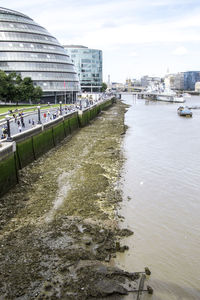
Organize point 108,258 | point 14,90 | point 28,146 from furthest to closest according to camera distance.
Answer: point 14,90
point 28,146
point 108,258

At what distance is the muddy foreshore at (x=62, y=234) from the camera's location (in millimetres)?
11422

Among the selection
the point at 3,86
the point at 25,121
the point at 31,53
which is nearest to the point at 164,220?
the point at 25,121

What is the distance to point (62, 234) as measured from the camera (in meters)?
15.4

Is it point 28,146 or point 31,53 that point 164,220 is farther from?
point 31,53

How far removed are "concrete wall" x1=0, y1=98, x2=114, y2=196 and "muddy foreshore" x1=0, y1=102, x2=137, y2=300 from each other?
878 millimetres

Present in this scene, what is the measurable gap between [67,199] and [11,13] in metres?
87.0

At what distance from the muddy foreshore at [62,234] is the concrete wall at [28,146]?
0.88 meters

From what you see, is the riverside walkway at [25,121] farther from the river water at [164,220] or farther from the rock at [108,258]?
the rock at [108,258]

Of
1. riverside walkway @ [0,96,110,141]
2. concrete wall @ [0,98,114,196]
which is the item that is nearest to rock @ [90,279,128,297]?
concrete wall @ [0,98,114,196]

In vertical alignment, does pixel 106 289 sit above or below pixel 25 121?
below

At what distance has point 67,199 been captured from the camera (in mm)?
20266

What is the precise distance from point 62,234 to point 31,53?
3309 inches

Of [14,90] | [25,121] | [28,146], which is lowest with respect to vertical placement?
[28,146]

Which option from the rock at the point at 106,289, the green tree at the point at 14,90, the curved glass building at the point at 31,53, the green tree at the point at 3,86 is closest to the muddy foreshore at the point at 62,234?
the rock at the point at 106,289
